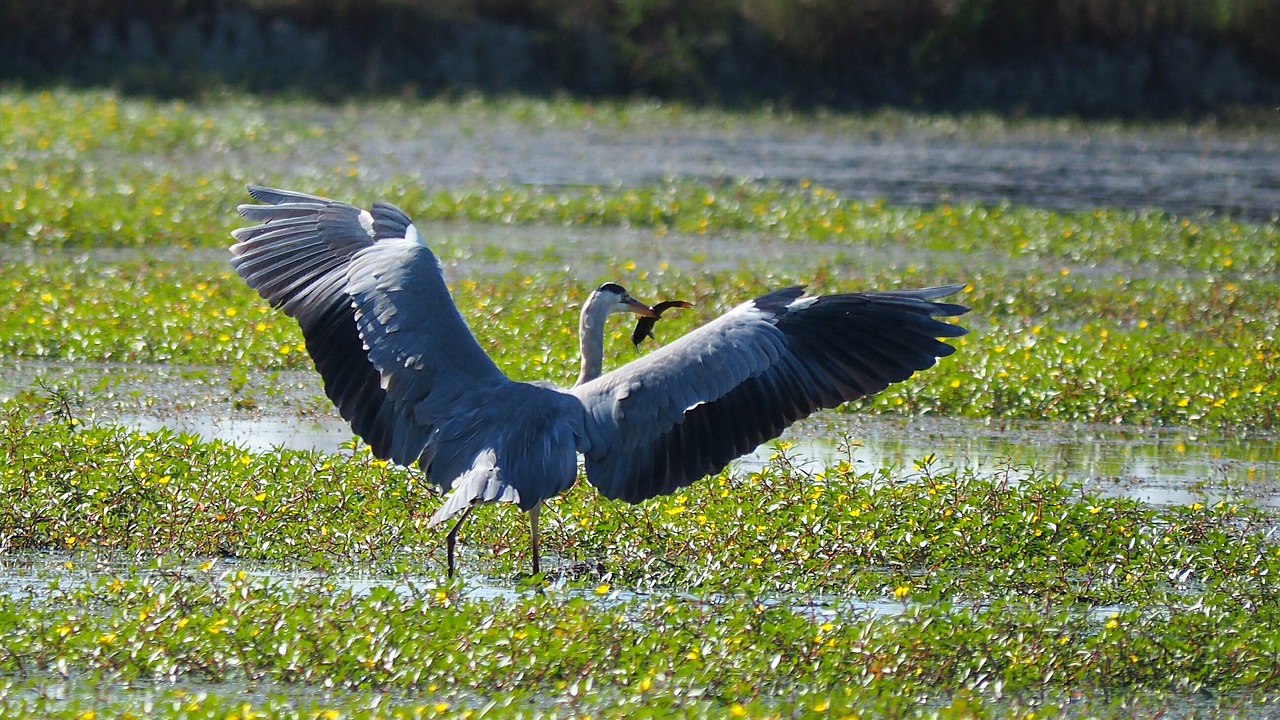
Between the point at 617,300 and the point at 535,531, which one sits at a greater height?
the point at 617,300

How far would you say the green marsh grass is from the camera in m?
5.44

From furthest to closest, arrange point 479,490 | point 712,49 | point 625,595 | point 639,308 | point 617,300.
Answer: point 712,49 < point 639,308 < point 617,300 < point 625,595 < point 479,490

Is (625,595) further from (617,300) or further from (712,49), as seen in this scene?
(712,49)

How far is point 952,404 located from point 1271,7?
2160 cm

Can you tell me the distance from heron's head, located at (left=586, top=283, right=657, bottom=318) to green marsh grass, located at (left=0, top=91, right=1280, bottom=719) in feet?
2.75

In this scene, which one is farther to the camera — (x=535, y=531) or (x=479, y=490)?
(x=535, y=531)

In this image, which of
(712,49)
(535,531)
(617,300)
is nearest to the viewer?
(535,531)

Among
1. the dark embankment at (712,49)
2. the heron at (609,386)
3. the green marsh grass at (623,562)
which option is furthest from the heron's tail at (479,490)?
the dark embankment at (712,49)

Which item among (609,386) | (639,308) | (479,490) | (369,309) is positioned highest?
(369,309)

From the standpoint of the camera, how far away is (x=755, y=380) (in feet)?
21.4

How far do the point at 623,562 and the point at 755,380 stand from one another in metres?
0.90

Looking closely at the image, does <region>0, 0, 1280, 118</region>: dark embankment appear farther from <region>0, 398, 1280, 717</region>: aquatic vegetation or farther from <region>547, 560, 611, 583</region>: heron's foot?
<region>547, 560, 611, 583</region>: heron's foot

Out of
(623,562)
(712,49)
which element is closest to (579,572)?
(623,562)

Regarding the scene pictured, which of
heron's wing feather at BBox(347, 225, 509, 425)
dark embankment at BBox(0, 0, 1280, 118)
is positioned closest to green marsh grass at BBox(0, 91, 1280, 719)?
heron's wing feather at BBox(347, 225, 509, 425)
